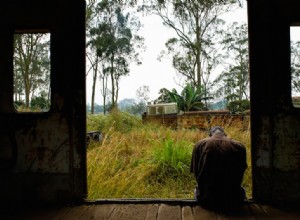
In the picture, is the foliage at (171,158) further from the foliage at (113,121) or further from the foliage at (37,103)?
the foliage at (113,121)

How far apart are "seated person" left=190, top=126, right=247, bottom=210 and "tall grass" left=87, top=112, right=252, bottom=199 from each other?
140 cm

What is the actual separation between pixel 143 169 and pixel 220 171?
2216 mm

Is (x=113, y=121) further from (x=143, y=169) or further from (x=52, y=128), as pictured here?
(x=52, y=128)

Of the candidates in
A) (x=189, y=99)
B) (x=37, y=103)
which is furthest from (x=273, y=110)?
(x=189, y=99)

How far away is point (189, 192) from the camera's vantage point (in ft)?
14.0

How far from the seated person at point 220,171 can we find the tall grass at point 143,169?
4.59ft

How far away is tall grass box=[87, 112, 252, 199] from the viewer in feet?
12.3

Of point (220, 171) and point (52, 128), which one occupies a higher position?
point (52, 128)

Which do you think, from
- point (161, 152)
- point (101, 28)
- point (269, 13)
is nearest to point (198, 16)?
point (101, 28)

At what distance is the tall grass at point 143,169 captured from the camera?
12.3 ft

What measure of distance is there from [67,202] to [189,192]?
2.04 m

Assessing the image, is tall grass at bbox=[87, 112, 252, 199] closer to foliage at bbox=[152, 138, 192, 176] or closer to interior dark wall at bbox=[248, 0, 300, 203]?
foliage at bbox=[152, 138, 192, 176]

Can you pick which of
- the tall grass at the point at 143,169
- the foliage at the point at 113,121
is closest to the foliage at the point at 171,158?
the tall grass at the point at 143,169

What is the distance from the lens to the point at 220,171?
2.57 meters
